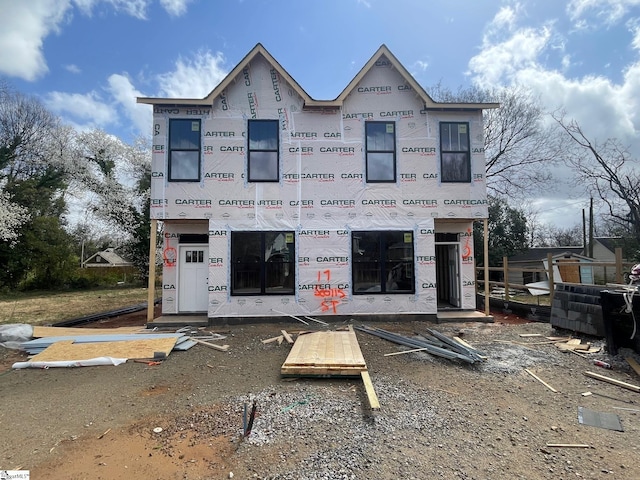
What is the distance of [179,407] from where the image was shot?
4.66m

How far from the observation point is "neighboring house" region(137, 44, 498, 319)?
386 inches

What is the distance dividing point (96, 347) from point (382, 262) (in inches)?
288

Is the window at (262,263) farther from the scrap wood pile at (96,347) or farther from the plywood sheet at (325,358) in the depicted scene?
the plywood sheet at (325,358)

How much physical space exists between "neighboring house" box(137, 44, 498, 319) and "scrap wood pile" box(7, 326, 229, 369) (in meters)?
2.22

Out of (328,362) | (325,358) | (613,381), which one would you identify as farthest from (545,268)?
(328,362)

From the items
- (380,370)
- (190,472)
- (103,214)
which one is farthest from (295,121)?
(103,214)

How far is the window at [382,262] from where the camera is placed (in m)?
9.95

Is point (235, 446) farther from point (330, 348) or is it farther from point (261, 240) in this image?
point (261, 240)

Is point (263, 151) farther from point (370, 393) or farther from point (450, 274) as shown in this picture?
point (370, 393)

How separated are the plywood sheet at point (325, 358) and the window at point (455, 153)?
612 cm

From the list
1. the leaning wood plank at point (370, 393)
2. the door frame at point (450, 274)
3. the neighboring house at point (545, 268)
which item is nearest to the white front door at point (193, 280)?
the leaning wood plank at point (370, 393)

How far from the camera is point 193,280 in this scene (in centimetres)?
1055

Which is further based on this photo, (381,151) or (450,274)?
(450,274)

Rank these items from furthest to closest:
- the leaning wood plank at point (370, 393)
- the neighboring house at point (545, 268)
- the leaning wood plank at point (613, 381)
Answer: the neighboring house at point (545, 268)
the leaning wood plank at point (613, 381)
the leaning wood plank at point (370, 393)
